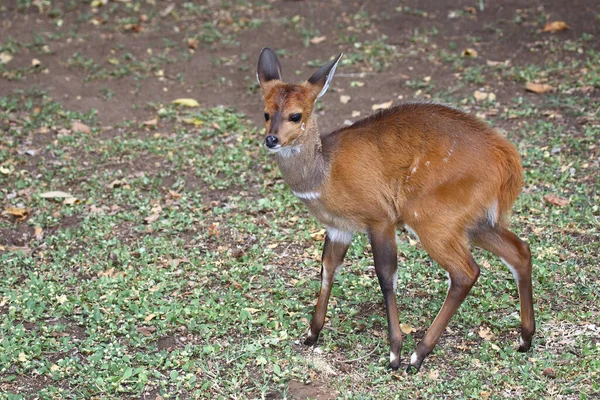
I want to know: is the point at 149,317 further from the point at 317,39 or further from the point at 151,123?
the point at 317,39

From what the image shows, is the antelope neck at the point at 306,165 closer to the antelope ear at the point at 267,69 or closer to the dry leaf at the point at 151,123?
the antelope ear at the point at 267,69

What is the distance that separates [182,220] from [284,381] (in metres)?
2.32

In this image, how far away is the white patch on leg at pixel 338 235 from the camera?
501cm

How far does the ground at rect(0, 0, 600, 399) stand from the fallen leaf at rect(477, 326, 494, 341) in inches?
0.4

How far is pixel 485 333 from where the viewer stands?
5.12m

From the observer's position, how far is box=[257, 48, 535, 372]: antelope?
472 cm

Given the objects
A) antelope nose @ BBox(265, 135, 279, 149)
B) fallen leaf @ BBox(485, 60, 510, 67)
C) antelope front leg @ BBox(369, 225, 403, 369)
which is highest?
antelope nose @ BBox(265, 135, 279, 149)

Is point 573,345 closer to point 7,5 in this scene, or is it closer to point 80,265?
point 80,265

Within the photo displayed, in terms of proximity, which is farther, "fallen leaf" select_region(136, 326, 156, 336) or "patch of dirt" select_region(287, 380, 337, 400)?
"fallen leaf" select_region(136, 326, 156, 336)

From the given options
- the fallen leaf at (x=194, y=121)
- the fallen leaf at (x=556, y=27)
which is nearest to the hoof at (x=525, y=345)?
the fallen leaf at (x=194, y=121)

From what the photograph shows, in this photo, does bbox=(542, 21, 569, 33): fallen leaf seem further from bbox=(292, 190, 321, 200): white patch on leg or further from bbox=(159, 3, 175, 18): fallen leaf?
bbox=(292, 190, 321, 200): white patch on leg

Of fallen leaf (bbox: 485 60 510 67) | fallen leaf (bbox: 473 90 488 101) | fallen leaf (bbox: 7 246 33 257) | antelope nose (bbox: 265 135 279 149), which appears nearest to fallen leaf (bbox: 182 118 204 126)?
fallen leaf (bbox: 7 246 33 257)

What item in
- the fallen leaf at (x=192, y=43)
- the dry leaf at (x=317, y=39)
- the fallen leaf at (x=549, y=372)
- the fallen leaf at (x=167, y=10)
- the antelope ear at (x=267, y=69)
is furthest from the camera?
the fallen leaf at (x=167, y=10)

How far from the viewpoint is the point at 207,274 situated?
19.7 feet
